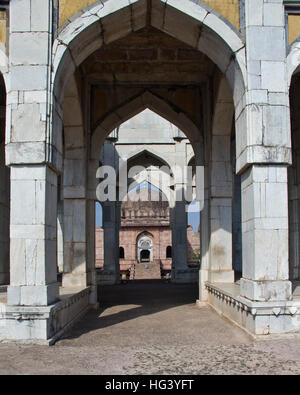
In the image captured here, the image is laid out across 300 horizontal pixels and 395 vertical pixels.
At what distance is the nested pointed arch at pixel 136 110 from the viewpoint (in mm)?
10047

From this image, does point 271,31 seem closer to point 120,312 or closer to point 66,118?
point 66,118

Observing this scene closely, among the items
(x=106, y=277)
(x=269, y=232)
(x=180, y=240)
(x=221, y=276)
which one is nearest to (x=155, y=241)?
(x=180, y=240)

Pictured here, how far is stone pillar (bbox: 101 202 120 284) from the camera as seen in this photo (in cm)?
1652

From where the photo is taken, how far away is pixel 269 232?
19.0ft

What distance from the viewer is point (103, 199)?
17.5 meters

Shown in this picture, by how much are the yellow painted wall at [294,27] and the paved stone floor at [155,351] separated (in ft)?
12.5

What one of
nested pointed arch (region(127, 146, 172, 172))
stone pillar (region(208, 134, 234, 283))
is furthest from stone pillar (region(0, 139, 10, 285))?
nested pointed arch (region(127, 146, 172, 172))

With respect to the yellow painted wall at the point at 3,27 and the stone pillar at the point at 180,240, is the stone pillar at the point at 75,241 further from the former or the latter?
the stone pillar at the point at 180,240

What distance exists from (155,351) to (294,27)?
446 cm

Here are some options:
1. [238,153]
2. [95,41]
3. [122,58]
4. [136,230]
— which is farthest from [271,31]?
[136,230]

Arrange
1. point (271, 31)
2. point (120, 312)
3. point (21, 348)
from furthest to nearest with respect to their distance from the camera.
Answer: point (120, 312), point (271, 31), point (21, 348)

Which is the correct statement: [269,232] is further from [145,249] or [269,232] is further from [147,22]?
[145,249]

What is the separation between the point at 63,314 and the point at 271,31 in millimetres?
4644

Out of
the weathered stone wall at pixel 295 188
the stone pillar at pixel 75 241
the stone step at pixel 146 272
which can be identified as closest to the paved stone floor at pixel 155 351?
the stone pillar at pixel 75 241
